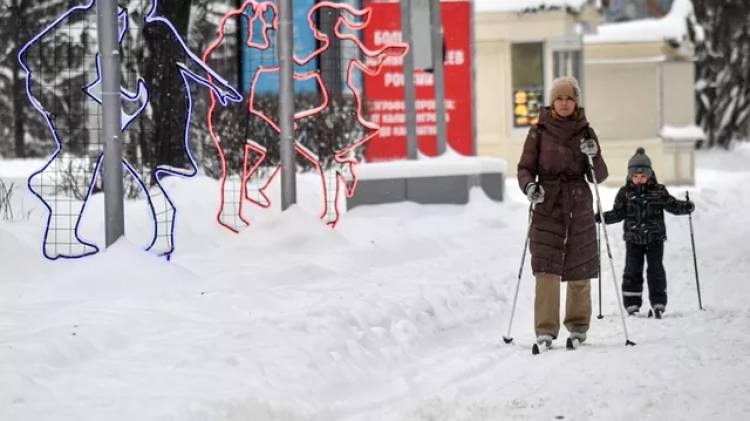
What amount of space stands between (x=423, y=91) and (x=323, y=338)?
14654 millimetres

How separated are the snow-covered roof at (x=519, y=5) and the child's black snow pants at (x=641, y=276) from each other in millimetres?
19192

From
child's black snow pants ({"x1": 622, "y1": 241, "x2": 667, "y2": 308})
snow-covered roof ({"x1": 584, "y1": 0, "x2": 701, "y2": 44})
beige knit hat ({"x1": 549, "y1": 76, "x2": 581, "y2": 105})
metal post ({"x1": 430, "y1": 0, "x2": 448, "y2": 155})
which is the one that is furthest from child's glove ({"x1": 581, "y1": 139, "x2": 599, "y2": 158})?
snow-covered roof ({"x1": 584, "y1": 0, "x2": 701, "y2": 44})

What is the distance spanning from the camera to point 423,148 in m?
23.3

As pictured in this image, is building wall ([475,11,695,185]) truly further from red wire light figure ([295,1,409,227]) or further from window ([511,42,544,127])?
red wire light figure ([295,1,409,227])

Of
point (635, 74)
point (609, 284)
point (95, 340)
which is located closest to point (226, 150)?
point (609, 284)

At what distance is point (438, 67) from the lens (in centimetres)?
2058

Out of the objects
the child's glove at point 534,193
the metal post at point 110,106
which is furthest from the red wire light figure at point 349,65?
the child's glove at point 534,193

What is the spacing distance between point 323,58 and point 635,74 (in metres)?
14.6

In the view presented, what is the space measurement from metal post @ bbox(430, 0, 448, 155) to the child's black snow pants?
350 inches

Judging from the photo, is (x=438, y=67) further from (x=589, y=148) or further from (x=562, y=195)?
(x=589, y=148)

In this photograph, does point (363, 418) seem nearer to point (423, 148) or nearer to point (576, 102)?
point (576, 102)

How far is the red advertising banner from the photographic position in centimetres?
2319

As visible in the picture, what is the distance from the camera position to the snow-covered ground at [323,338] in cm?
706

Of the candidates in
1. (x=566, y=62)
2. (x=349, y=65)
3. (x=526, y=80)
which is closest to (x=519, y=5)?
(x=566, y=62)
